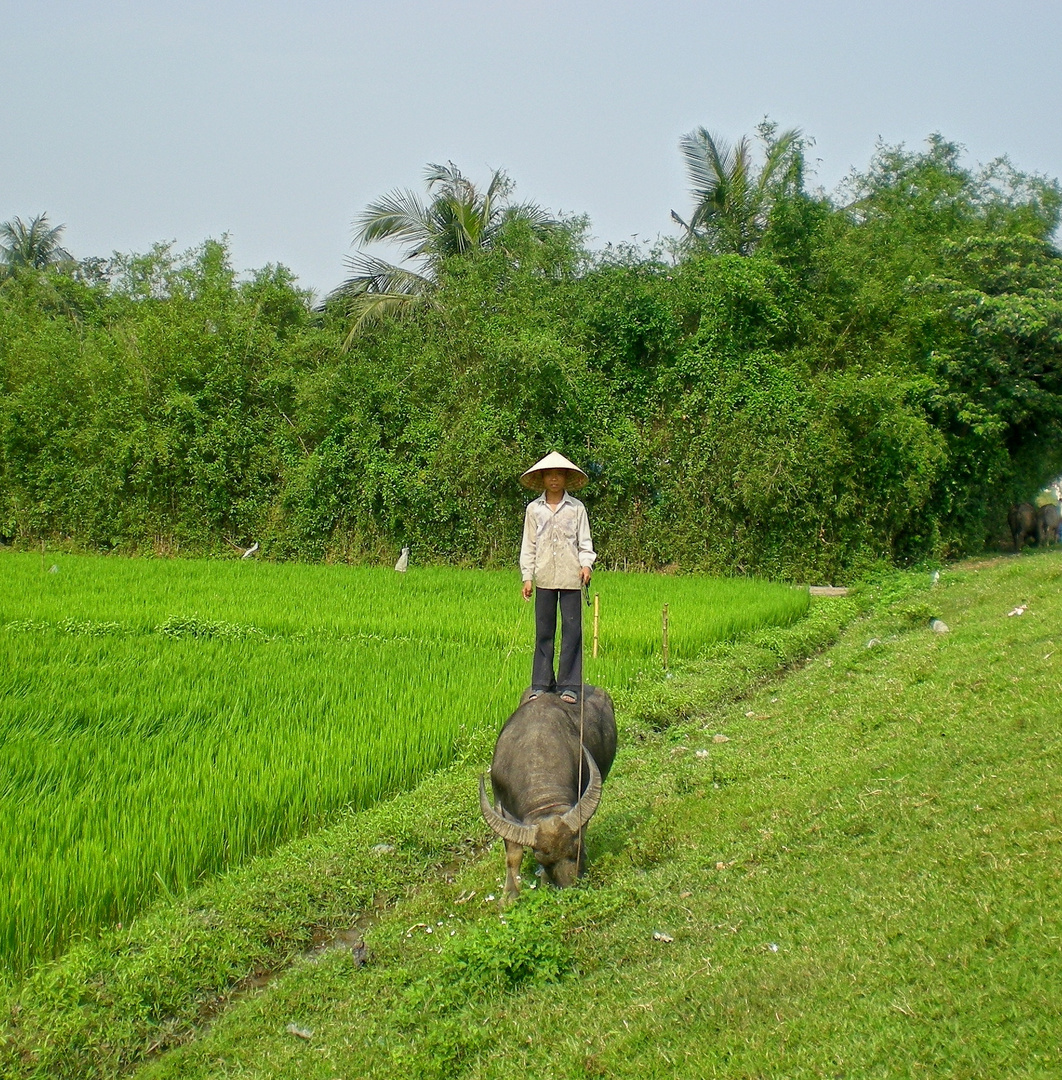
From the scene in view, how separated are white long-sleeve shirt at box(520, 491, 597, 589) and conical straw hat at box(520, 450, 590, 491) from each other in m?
0.19

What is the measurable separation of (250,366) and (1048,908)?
18.8 metres

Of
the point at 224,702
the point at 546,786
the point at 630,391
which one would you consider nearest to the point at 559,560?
the point at 546,786

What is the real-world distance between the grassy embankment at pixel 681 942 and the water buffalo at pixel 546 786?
0.60ft

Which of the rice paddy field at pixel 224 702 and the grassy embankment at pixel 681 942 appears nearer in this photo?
the grassy embankment at pixel 681 942

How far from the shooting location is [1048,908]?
2.83m

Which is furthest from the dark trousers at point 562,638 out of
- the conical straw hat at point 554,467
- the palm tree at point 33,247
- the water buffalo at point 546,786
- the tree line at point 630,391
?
the palm tree at point 33,247

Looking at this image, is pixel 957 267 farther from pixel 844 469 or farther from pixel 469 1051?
pixel 469 1051

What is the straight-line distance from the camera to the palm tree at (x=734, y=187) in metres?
17.3

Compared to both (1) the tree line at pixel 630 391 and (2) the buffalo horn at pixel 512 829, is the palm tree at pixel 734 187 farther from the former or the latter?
(2) the buffalo horn at pixel 512 829

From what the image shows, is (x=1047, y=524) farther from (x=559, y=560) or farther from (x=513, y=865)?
(x=513, y=865)

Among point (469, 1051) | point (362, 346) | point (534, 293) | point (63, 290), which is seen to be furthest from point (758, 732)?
point (63, 290)

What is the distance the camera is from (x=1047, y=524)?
19.8 meters

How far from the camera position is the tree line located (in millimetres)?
14812

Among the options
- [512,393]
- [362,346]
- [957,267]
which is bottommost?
[512,393]
